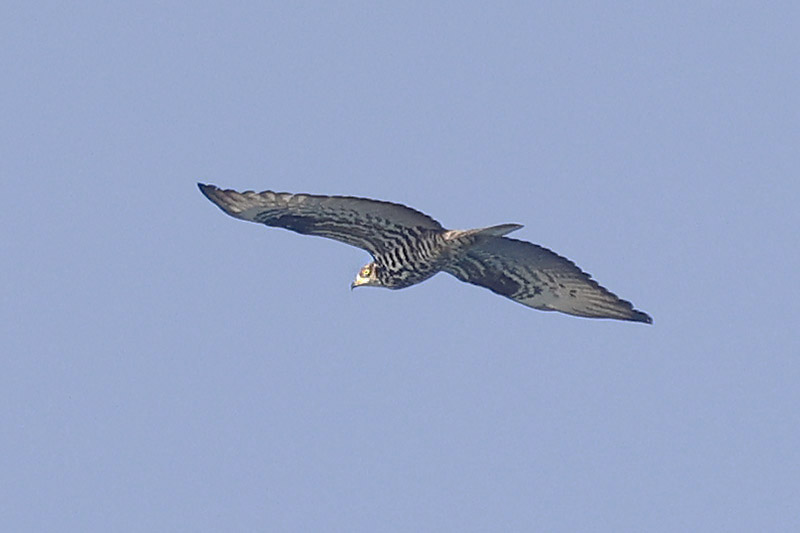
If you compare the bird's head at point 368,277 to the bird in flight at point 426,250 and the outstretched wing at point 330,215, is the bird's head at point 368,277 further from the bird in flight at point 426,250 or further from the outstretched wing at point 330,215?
the outstretched wing at point 330,215

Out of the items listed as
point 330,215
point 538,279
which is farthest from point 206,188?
point 538,279

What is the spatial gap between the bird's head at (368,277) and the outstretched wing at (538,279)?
940 mm

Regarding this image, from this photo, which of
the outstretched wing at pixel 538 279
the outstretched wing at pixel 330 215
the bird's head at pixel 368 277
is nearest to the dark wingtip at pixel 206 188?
the outstretched wing at pixel 330 215

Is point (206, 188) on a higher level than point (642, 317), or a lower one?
higher

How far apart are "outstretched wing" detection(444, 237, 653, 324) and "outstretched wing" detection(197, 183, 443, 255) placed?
1.06 m

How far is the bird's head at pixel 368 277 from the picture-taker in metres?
18.8

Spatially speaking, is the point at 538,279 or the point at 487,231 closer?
the point at 487,231

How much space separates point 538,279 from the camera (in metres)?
18.8

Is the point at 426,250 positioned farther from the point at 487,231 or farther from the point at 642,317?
the point at 642,317

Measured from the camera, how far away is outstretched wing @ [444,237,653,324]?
1822cm

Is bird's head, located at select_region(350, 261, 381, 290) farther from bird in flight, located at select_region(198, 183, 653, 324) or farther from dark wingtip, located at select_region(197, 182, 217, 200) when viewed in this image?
dark wingtip, located at select_region(197, 182, 217, 200)

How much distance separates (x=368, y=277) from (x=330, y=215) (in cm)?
172

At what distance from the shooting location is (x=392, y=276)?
18562mm

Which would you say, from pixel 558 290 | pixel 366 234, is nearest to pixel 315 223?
pixel 366 234
